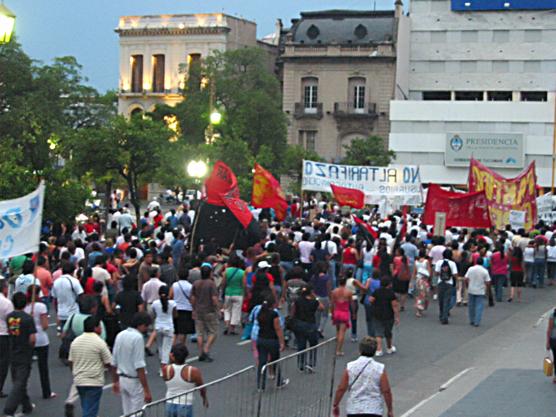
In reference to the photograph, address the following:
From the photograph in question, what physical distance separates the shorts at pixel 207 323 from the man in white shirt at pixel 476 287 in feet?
20.0

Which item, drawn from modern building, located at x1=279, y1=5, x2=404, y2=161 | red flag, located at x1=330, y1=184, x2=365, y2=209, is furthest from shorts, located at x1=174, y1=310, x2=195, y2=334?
modern building, located at x1=279, y1=5, x2=404, y2=161

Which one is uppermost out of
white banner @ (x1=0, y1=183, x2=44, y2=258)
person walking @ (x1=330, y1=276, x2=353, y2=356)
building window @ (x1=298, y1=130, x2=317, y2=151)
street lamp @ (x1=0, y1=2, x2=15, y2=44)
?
building window @ (x1=298, y1=130, x2=317, y2=151)

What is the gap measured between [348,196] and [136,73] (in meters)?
55.3

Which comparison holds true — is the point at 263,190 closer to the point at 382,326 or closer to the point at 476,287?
the point at 476,287

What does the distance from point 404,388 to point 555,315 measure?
2307 millimetres

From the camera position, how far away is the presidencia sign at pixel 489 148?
6469 centimetres

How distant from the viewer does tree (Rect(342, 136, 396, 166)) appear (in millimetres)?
62375

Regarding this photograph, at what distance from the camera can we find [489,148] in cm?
6481

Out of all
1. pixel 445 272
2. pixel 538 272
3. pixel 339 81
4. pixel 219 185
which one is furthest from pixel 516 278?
pixel 339 81

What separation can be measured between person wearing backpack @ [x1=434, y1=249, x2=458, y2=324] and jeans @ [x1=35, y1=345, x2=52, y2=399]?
8.76 m

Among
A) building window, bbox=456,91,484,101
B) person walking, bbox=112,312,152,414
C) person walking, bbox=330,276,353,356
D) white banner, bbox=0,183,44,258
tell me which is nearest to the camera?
person walking, bbox=112,312,152,414

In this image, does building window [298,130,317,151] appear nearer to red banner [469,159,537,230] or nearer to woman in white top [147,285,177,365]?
red banner [469,159,537,230]

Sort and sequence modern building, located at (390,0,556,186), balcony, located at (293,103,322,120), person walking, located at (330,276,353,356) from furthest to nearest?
balcony, located at (293,103,322,120) → modern building, located at (390,0,556,186) → person walking, located at (330,276,353,356)

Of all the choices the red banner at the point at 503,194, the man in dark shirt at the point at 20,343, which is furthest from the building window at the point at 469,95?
the man in dark shirt at the point at 20,343
